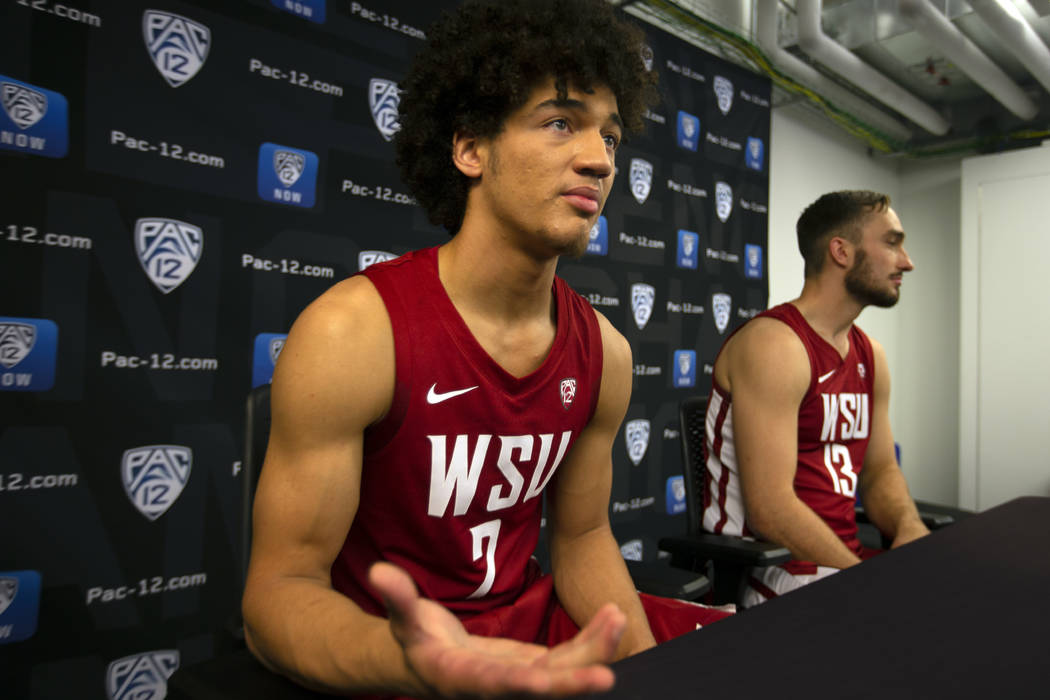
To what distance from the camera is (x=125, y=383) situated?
1536 mm

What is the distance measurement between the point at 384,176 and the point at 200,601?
4.35 feet

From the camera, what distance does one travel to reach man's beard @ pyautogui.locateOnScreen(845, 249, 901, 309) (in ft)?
6.02

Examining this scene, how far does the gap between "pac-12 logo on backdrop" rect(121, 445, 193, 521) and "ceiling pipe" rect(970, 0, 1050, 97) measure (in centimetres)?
338

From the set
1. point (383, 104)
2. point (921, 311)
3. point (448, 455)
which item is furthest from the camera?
point (921, 311)

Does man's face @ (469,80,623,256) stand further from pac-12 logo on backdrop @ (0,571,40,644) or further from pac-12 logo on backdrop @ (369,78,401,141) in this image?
pac-12 logo on backdrop @ (0,571,40,644)

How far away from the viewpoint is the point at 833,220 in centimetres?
197

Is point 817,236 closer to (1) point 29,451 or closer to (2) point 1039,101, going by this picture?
(1) point 29,451

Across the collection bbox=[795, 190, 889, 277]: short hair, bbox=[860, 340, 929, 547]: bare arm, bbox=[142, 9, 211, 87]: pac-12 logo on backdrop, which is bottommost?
bbox=[860, 340, 929, 547]: bare arm

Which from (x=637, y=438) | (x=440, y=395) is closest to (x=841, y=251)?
(x=637, y=438)

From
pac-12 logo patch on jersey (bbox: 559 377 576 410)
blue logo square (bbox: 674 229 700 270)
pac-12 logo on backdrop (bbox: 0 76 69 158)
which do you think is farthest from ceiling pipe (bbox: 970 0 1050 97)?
pac-12 logo on backdrop (bbox: 0 76 69 158)

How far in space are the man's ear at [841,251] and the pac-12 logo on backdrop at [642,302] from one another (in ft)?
3.01

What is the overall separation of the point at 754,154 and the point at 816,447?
2.10m

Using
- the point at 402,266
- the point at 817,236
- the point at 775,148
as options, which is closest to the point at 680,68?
the point at 775,148

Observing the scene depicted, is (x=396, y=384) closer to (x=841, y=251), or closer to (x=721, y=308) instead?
(x=841, y=251)
